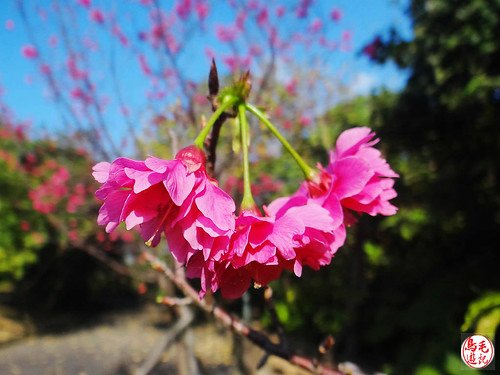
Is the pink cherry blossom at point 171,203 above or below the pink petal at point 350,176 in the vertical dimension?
A: below

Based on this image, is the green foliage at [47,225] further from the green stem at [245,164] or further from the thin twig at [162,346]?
the green stem at [245,164]

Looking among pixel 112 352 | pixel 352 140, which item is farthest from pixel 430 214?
pixel 112 352

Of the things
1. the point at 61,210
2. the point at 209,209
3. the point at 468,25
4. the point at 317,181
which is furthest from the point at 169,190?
the point at 61,210

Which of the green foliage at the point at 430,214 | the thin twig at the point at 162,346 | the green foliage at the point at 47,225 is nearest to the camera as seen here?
the thin twig at the point at 162,346

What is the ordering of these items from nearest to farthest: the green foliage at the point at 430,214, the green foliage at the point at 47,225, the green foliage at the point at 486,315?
the green foliage at the point at 486,315 → the green foliage at the point at 430,214 → the green foliage at the point at 47,225

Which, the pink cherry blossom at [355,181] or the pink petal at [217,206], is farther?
the pink cherry blossom at [355,181]

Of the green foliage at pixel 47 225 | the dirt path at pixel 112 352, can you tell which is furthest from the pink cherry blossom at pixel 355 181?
the green foliage at pixel 47 225

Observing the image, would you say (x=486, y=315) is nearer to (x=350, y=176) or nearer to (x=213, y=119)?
(x=350, y=176)
